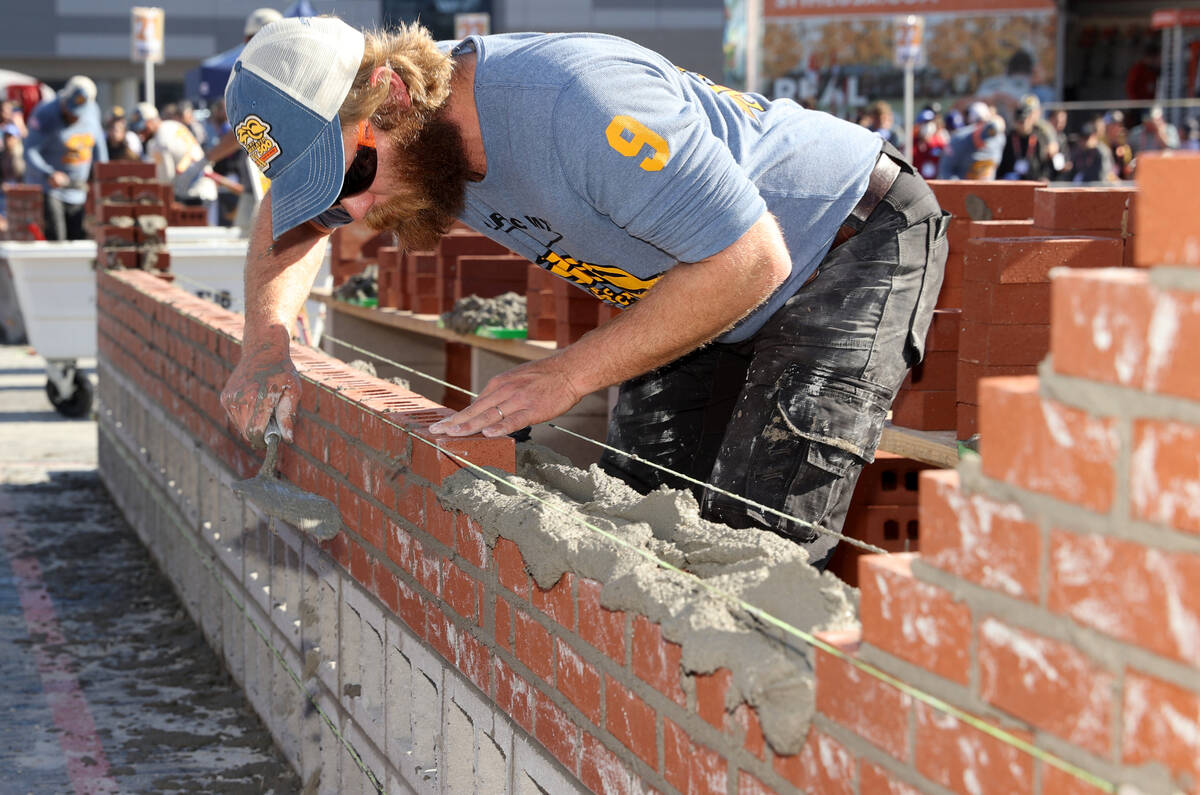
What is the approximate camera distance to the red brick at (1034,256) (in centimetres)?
389

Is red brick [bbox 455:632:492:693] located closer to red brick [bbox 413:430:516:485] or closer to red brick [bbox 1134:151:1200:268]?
red brick [bbox 413:430:516:485]

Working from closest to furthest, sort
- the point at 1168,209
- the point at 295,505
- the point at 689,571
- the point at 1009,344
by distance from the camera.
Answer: the point at 1168,209 < the point at 689,571 < the point at 295,505 < the point at 1009,344

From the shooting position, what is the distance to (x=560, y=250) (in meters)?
3.02

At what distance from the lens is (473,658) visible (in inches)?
113

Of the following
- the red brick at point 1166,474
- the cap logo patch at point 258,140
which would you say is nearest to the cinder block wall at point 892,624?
the red brick at point 1166,474

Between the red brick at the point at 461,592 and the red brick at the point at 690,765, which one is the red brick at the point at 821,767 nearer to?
the red brick at the point at 690,765

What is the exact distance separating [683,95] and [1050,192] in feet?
6.70

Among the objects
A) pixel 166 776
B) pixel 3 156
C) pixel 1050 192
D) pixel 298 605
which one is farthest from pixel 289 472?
pixel 3 156

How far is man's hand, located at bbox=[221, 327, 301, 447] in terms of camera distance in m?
3.34

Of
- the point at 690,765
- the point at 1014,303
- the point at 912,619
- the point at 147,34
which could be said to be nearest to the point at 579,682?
the point at 690,765

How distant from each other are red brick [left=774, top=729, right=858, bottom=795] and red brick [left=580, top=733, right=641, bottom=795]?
46cm

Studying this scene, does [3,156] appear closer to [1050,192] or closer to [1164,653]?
[1050,192]

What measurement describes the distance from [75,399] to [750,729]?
925 centimetres

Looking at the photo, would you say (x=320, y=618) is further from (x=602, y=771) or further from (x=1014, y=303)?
(x=1014, y=303)
